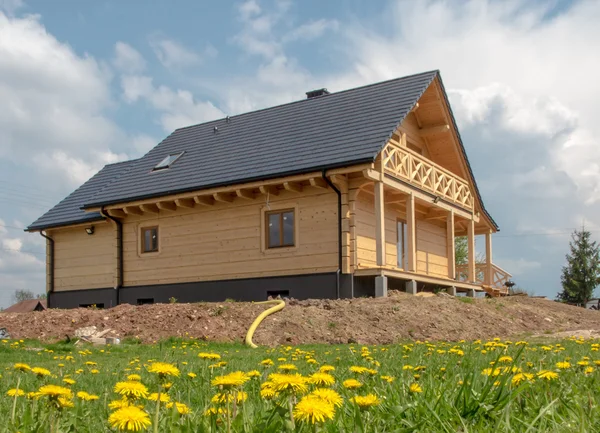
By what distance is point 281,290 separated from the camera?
18.8 metres

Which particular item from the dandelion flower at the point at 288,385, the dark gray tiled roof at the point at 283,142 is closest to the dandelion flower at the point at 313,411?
the dandelion flower at the point at 288,385

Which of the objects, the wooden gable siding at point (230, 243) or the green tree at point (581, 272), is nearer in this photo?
the wooden gable siding at point (230, 243)

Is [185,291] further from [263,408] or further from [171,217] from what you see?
[263,408]

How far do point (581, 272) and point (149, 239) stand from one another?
32.4m

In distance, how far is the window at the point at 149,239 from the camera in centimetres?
2212

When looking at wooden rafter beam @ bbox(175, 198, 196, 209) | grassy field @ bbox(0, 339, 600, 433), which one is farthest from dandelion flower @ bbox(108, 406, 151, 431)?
wooden rafter beam @ bbox(175, 198, 196, 209)

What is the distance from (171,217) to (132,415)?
20.3 meters

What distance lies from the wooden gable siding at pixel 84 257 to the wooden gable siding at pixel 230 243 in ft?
3.39

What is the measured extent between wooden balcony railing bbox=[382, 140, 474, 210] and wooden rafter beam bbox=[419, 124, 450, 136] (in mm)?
1509

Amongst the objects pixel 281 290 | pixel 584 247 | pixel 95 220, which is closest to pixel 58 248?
pixel 95 220

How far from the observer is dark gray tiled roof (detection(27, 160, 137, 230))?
24.5m

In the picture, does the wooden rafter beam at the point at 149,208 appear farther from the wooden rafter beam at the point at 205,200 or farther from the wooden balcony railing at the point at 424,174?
the wooden balcony railing at the point at 424,174

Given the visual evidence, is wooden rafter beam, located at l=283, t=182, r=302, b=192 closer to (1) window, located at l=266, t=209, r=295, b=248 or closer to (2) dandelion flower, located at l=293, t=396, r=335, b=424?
(1) window, located at l=266, t=209, r=295, b=248

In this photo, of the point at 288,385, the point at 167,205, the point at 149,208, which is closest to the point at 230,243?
the point at 167,205
